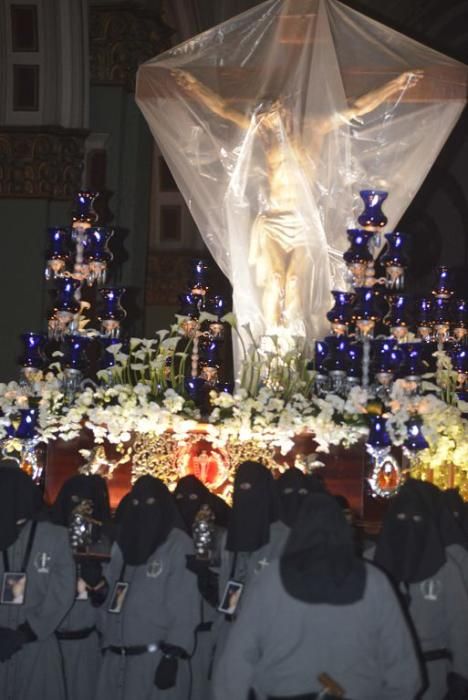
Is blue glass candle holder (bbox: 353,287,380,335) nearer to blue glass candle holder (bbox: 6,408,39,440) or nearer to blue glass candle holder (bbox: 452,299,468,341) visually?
blue glass candle holder (bbox: 6,408,39,440)

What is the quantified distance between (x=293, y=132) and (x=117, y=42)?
4.97 m

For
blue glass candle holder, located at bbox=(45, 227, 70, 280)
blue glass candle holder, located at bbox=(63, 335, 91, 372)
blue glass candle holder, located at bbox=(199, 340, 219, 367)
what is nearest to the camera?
blue glass candle holder, located at bbox=(63, 335, 91, 372)

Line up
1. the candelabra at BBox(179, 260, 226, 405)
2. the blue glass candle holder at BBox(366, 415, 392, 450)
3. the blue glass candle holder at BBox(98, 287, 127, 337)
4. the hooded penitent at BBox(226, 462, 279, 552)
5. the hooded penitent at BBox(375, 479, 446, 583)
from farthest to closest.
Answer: the candelabra at BBox(179, 260, 226, 405) < the blue glass candle holder at BBox(98, 287, 127, 337) < the blue glass candle holder at BBox(366, 415, 392, 450) < the hooded penitent at BBox(226, 462, 279, 552) < the hooded penitent at BBox(375, 479, 446, 583)

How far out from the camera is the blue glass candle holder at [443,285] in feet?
37.1

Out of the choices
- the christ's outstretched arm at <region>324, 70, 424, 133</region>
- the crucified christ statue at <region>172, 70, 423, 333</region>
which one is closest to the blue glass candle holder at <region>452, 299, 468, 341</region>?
the crucified christ statue at <region>172, 70, 423, 333</region>

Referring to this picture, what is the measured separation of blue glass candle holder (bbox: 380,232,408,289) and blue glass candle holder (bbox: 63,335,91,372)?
2.17 m

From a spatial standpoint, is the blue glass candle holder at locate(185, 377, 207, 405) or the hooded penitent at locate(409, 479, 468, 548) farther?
the blue glass candle holder at locate(185, 377, 207, 405)

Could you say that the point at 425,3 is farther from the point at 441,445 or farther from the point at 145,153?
the point at 441,445

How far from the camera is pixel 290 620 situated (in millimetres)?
5188


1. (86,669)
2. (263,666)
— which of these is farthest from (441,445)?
(263,666)

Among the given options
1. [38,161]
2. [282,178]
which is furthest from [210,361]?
[38,161]

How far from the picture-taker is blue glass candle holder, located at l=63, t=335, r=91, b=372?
32.7ft

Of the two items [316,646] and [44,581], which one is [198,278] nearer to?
[44,581]

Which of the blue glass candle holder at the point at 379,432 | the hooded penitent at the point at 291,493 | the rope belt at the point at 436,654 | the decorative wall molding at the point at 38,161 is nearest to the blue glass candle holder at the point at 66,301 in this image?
the blue glass candle holder at the point at 379,432
